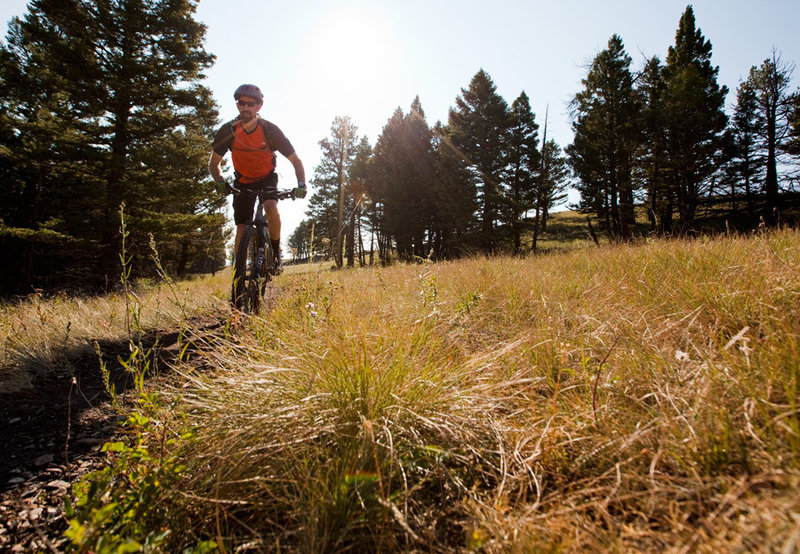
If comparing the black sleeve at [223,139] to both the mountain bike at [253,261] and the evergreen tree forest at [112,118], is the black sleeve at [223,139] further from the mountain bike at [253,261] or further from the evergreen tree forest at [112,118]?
the evergreen tree forest at [112,118]

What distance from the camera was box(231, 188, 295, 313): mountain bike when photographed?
3281mm

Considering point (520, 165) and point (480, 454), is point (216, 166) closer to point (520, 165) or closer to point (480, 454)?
point (480, 454)

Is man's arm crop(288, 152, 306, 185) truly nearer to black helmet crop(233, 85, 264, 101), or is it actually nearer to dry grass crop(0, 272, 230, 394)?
black helmet crop(233, 85, 264, 101)

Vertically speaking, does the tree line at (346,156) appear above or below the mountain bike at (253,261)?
above

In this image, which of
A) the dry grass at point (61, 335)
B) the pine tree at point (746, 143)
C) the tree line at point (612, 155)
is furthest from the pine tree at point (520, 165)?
the dry grass at point (61, 335)

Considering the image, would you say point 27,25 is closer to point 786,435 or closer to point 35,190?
point 35,190

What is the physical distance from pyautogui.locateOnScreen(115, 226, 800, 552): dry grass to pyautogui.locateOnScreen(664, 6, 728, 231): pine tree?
75.2ft

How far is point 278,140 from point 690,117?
25.4 meters

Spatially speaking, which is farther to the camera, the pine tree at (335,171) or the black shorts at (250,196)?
the pine tree at (335,171)

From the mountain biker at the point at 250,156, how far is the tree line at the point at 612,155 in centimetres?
1409

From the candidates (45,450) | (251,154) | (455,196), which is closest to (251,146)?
(251,154)

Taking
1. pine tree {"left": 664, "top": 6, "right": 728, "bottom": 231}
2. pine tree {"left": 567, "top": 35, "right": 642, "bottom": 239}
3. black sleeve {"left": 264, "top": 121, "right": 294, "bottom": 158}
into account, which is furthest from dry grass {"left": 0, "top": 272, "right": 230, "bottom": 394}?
pine tree {"left": 664, "top": 6, "right": 728, "bottom": 231}

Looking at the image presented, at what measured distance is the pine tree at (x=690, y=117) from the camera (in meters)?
18.8

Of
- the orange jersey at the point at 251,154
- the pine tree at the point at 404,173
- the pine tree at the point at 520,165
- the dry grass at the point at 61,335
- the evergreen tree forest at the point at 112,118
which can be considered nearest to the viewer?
the dry grass at the point at 61,335
